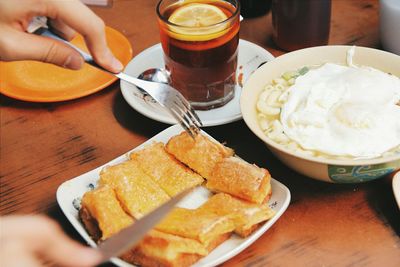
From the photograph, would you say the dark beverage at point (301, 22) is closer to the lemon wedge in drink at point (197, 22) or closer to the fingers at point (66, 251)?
the lemon wedge in drink at point (197, 22)

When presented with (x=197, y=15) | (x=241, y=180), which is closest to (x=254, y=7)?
(x=197, y=15)

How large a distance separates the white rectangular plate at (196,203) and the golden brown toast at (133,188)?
0.18 ft

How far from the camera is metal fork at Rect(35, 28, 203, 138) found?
1.31 m

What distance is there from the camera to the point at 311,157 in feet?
3.63

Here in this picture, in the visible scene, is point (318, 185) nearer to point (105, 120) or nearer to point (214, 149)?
point (214, 149)

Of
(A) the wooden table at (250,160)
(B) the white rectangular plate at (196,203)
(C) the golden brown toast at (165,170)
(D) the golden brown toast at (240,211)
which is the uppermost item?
(D) the golden brown toast at (240,211)

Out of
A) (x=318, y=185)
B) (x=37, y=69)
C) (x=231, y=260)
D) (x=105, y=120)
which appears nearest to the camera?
(x=231, y=260)

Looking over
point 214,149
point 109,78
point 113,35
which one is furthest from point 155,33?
point 214,149

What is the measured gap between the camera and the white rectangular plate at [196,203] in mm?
1068

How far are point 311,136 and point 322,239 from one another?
23 centimetres

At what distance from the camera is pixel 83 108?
1.57 meters

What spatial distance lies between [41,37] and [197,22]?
0.41 metres

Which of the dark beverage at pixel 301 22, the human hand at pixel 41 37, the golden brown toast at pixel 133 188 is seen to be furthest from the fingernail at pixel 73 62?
the dark beverage at pixel 301 22

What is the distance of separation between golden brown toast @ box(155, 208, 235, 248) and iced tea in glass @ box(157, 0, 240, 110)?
0.47 meters
